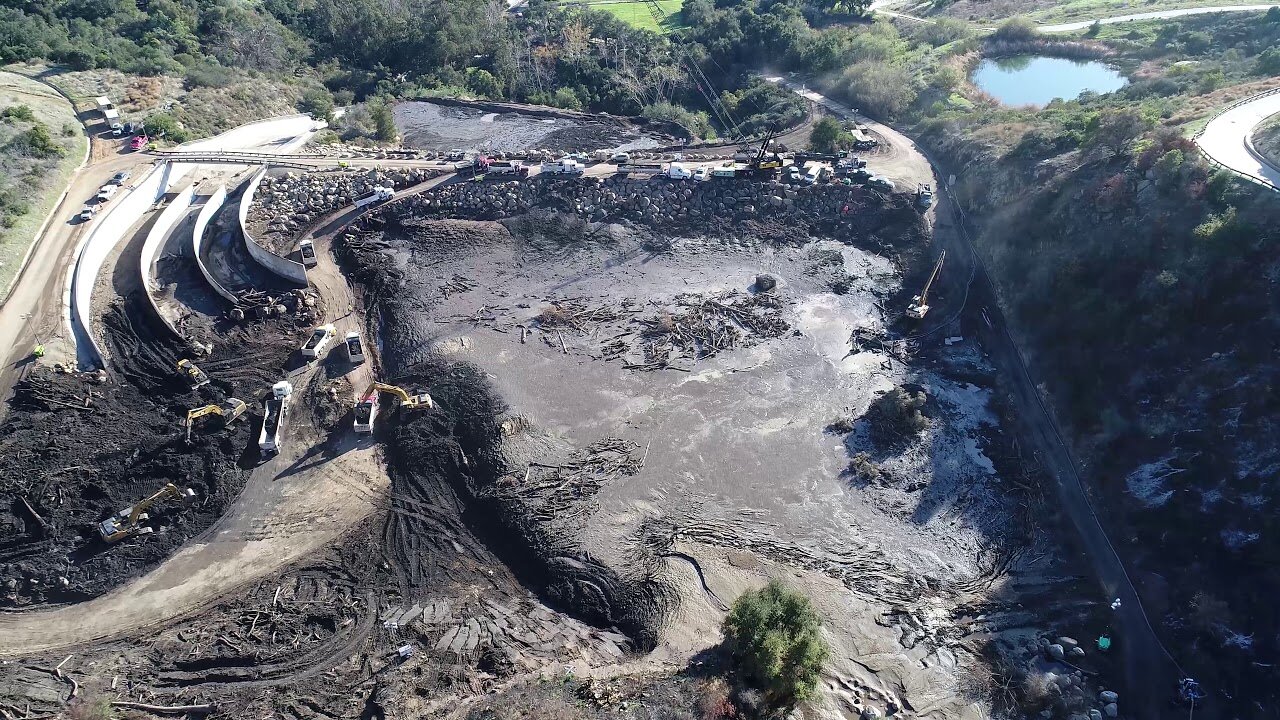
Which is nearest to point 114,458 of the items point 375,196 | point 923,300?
point 375,196

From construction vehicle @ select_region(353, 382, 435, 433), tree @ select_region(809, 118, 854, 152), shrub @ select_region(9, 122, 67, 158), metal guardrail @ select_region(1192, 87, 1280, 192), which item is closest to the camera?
metal guardrail @ select_region(1192, 87, 1280, 192)

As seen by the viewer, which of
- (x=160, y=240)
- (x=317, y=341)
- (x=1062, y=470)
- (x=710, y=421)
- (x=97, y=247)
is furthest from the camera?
(x=160, y=240)

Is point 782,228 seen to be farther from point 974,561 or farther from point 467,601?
point 467,601

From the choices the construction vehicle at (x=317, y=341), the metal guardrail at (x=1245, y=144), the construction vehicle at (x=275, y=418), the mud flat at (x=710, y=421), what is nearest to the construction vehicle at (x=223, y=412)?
the construction vehicle at (x=275, y=418)

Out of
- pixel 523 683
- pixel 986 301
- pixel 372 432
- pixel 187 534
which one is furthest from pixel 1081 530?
pixel 187 534

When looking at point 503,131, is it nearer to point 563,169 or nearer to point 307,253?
point 563,169

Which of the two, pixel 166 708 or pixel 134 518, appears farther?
pixel 134 518

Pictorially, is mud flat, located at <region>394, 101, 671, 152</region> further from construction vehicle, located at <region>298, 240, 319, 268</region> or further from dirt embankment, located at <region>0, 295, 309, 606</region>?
dirt embankment, located at <region>0, 295, 309, 606</region>

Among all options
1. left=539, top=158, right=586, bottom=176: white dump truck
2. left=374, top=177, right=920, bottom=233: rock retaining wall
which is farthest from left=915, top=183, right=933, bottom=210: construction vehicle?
left=539, top=158, right=586, bottom=176: white dump truck
